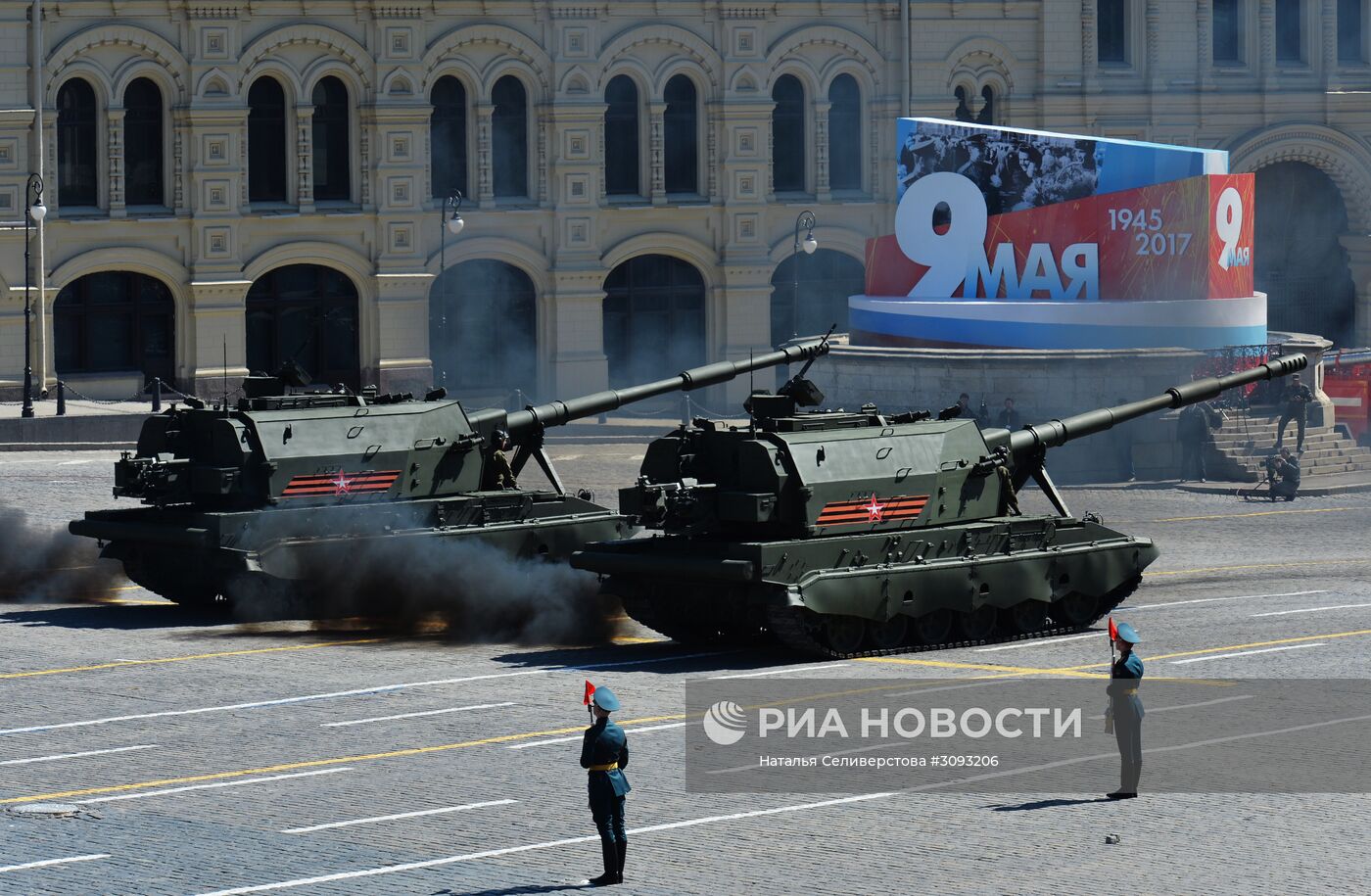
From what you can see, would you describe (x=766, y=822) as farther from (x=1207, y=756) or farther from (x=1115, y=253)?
(x=1115, y=253)

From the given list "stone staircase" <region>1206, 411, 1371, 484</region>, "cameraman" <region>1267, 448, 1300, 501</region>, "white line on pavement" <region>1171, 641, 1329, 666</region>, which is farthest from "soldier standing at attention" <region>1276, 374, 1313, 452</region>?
"white line on pavement" <region>1171, 641, 1329, 666</region>

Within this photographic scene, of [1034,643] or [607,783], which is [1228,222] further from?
[607,783]

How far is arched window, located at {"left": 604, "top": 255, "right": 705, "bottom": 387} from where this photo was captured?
58875 mm

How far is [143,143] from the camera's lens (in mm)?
53844

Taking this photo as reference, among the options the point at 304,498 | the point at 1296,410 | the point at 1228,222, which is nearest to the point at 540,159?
the point at 1228,222

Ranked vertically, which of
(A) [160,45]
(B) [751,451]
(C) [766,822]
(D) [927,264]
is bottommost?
(C) [766,822]

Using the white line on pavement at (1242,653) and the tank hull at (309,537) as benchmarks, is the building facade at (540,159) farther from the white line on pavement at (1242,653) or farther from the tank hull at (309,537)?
the white line on pavement at (1242,653)

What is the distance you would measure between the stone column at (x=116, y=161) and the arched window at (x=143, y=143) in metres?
0.50

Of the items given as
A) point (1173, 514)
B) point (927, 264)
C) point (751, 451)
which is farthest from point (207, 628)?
point (927, 264)

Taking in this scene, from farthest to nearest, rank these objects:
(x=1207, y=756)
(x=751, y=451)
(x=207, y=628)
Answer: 1. (x=207, y=628)
2. (x=751, y=451)
3. (x=1207, y=756)

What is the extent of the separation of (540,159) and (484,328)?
3.82m

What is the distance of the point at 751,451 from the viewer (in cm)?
2658

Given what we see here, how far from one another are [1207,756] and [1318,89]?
4608cm

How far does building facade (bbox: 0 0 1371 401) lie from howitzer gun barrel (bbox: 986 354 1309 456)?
881 inches
